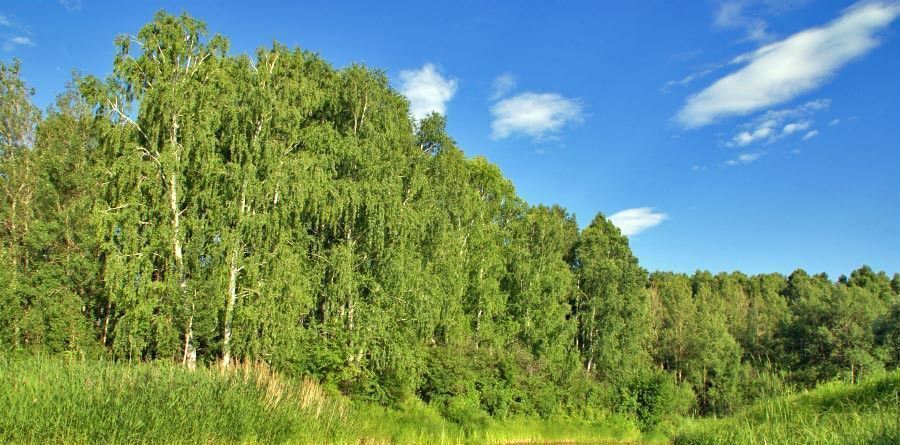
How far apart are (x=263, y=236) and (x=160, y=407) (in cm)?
992

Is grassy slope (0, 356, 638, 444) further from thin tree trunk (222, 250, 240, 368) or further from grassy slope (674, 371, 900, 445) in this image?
grassy slope (674, 371, 900, 445)

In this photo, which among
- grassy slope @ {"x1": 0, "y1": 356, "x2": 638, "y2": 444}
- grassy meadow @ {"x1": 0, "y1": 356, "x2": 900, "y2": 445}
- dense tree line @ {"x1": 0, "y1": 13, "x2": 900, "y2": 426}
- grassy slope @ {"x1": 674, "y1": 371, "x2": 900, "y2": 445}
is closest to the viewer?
grassy slope @ {"x1": 674, "y1": 371, "x2": 900, "y2": 445}

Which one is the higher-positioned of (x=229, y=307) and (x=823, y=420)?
(x=229, y=307)

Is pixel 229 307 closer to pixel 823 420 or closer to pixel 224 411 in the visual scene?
pixel 224 411

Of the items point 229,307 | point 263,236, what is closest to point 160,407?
point 229,307

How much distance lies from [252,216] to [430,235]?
435 inches

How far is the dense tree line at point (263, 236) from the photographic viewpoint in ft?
65.4

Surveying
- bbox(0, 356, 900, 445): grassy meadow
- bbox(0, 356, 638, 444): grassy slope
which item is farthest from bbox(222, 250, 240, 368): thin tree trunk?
bbox(0, 356, 900, 445): grassy meadow

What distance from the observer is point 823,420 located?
970 cm

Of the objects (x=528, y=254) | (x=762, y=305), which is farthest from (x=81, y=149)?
(x=762, y=305)

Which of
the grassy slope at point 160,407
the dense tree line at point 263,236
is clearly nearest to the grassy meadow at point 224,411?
the grassy slope at point 160,407

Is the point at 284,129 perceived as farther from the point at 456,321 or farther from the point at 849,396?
the point at 849,396

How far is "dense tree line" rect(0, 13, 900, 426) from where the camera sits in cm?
1994

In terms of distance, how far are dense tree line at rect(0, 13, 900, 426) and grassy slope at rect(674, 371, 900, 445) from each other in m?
0.98
